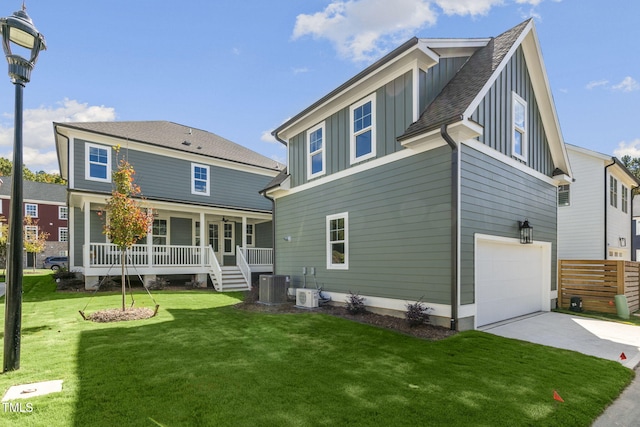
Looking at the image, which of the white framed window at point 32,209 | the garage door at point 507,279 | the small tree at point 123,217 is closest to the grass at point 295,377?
the garage door at point 507,279

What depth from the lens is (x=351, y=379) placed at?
4.16 metres

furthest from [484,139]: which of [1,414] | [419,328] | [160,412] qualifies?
[1,414]

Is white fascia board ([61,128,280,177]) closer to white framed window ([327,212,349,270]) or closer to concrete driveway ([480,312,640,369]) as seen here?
white framed window ([327,212,349,270])

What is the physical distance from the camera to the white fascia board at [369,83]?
7340mm

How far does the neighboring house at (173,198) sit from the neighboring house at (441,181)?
19.9 ft

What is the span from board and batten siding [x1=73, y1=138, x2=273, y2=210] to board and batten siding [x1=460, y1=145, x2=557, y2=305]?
1295cm

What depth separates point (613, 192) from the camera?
15.7m

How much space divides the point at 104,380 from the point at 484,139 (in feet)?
26.7

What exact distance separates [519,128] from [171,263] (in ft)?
44.6

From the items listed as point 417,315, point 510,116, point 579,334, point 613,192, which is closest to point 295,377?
point 417,315

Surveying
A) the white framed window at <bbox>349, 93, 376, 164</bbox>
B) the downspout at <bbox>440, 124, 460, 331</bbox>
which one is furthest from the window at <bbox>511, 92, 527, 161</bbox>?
the white framed window at <bbox>349, 93, 376, 164</bbox>

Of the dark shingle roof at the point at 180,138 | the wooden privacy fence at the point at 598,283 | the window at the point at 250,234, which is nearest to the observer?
the wooden privacy fence at the point at 598,283

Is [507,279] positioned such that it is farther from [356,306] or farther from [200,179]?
[200,179]

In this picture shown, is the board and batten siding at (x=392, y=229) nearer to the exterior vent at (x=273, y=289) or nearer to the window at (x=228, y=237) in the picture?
the exterior vent at (x=273, y=289)
